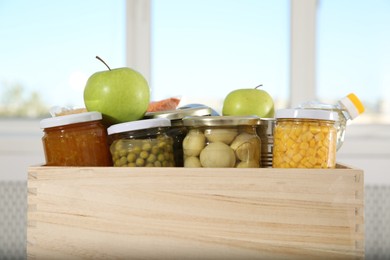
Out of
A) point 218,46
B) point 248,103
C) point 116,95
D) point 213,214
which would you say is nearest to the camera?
point 213,214

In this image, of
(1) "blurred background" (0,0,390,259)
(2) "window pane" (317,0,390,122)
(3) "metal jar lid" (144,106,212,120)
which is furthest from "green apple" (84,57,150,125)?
(2) "window pane" (317,0,390,122)

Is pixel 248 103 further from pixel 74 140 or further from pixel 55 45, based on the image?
pixel 55 45

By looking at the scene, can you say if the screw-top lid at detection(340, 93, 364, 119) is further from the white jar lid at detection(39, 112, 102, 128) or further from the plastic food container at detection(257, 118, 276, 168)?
the white jar lid at detection(39, 112, 102, 128)

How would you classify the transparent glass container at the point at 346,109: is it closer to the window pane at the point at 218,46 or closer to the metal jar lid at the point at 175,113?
the metal jar lid at the point at 175,113

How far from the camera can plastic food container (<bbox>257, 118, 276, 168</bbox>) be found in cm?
80

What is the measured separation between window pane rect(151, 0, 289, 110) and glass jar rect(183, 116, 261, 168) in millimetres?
1459

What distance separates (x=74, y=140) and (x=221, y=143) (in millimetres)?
206

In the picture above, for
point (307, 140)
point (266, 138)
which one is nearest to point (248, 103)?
point (266, 138)

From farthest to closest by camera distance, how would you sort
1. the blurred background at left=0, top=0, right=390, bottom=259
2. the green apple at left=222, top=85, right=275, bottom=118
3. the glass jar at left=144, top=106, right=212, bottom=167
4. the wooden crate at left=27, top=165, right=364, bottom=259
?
the blurred background at left=0, top=0, right=390, bottom=259 → the green apple at left=222, top=85, right=275, bottom=118 → the glass jar at left=144, top=106, right=212, bottom=167 → the wooden crate at left=27, top=165, right=364, bottom=259

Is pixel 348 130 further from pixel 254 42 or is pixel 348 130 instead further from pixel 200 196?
pixel 200 196

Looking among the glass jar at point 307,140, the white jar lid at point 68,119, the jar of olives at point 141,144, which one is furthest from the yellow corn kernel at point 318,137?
the white jar lid at point 68,119

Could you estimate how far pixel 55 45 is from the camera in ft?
7.27

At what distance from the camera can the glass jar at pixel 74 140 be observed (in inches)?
28.8

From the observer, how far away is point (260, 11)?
7.16ft
